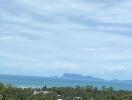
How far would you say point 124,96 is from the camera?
134 meters

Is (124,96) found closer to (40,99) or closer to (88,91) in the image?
(88,91)

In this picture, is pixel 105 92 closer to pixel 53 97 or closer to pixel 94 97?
pixel 94 97

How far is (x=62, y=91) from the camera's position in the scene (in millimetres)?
144000

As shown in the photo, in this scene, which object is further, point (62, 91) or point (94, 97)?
point (62, 91)

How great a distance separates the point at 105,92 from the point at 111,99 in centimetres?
2044

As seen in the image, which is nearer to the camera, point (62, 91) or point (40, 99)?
point (40, 99)

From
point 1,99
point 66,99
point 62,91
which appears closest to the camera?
point 1,99

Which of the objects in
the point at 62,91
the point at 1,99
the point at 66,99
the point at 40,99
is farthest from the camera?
the point at 62,91

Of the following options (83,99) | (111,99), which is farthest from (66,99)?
(111,99)

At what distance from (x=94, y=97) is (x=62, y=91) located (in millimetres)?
12857

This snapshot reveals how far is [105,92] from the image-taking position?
148 meters

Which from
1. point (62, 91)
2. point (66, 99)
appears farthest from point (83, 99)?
point (62, 91)

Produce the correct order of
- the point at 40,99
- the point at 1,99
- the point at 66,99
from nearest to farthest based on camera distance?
the point at 1,99
the point at 40,99
the point at 66,99

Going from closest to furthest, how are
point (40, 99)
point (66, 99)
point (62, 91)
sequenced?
point (40, 99) < point (66, 99) < point (62, 91)
